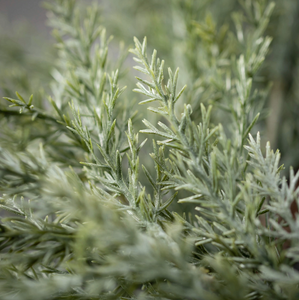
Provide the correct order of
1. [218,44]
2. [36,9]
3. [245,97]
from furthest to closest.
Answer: [36,9] → [218,44] → [245,97]

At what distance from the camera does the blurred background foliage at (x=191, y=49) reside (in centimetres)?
47

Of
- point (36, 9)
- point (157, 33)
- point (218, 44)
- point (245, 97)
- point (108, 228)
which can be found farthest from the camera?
point (36, 9)

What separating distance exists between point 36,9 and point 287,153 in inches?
41.0

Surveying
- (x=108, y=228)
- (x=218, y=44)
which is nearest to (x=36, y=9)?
(x=218, y=44)

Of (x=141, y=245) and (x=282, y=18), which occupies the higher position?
(x=282, y=18)

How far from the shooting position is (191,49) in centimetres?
47

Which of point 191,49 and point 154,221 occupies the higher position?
point 191,49

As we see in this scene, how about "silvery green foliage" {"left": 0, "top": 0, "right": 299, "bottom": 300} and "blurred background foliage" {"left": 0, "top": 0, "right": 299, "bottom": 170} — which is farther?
"blurred background foliage" {"left": 0, "top": 0, "right": 299, "bottom": 170}

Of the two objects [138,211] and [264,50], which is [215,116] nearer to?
[264,50]

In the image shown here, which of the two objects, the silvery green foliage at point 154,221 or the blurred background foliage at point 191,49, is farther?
the blurred background foliage at point 191,49

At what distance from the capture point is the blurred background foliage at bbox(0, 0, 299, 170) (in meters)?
0.47

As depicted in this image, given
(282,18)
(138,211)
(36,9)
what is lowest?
(138,211)

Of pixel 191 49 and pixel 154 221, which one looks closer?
pixel 154 221

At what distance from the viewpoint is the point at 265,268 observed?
0.19 metres
